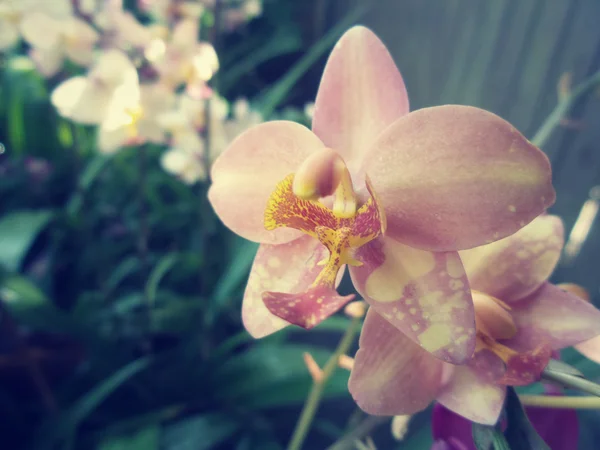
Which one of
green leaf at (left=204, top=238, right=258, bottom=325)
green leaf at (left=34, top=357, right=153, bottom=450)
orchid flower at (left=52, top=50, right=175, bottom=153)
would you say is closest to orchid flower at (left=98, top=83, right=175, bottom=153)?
orchid flower at (left=52, top=50, right=175, bottom=153)

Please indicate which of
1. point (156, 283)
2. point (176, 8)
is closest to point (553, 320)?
point (176, 8)

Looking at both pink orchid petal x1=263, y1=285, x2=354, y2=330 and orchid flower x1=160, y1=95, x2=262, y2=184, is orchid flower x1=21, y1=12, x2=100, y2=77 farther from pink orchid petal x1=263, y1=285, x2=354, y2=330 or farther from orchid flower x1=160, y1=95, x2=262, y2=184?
pink orchid petal x1=263, y1=285, x2=354, y2=330

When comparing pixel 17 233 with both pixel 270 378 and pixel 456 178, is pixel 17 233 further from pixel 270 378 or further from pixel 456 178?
pixel 456 178

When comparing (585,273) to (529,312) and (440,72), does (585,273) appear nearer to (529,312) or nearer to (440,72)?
(440,72)

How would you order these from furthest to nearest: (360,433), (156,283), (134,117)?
1. (156,283)
2. (134,117)
3. (360,433)

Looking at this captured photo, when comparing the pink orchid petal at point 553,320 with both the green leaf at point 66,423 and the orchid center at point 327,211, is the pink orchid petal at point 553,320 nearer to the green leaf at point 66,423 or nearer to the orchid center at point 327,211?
the orchid center at point 327,211

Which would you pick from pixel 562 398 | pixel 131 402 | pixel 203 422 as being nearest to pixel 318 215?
pixel 562 398

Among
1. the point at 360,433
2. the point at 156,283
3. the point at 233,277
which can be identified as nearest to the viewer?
the point at 360,433
